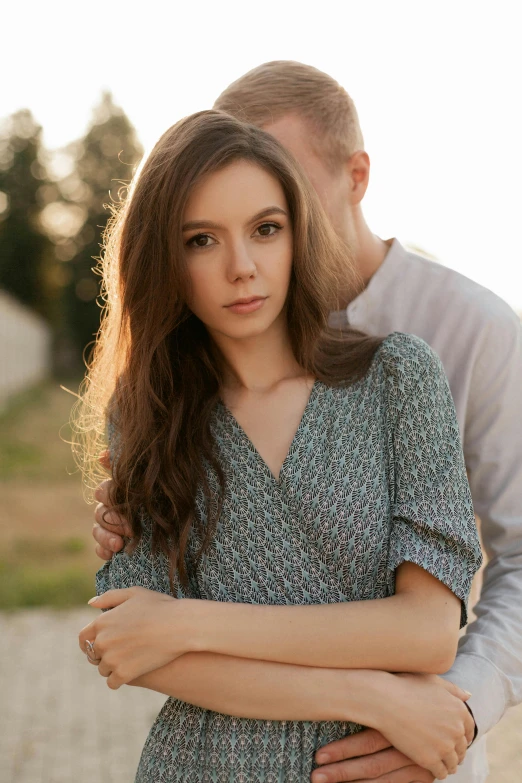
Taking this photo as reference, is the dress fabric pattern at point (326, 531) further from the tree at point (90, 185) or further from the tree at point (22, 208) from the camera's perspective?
the tree at point (22, 208)

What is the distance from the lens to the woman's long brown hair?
2.09m

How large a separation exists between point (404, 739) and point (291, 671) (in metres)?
0.26

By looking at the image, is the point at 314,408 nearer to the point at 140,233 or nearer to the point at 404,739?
the point at 140,233

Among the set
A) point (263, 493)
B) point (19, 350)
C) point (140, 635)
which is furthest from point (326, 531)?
point (19, 350)

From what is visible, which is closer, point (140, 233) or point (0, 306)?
point (140, 233)

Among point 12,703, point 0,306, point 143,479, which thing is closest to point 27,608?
point 12,703

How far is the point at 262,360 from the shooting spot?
2.29m

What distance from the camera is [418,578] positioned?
192 centimetres

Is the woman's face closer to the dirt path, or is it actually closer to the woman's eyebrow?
the woman's eyebrow

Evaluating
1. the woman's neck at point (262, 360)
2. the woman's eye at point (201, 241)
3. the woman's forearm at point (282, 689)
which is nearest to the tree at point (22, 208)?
the woman's neck at point (262, 360)

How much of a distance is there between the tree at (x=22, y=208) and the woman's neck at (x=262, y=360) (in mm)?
42591

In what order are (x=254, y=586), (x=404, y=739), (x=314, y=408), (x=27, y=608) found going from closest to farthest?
(x=404, y=739) → (x=254, y=586) → (x=314, y=408) → (x=27, y=608)

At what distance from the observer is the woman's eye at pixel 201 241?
2069 mm

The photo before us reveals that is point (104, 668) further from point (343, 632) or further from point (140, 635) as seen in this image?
point (343, 632)
